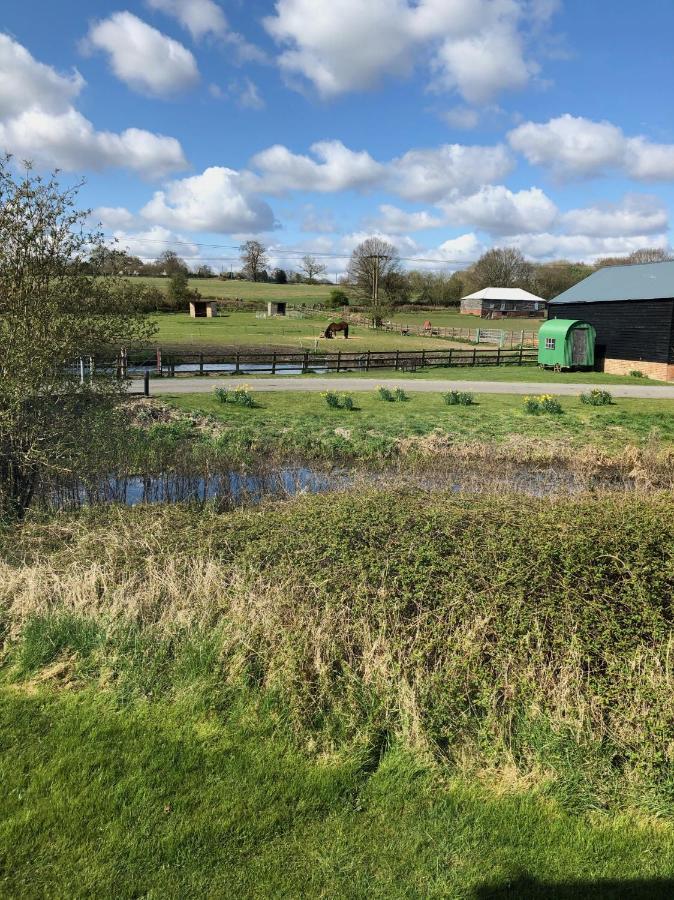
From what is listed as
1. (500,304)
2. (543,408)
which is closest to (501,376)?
(543,408)

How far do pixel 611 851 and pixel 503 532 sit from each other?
7.97ft

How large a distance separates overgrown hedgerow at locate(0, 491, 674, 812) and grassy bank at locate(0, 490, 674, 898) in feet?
0.06

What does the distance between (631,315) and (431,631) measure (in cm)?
3044

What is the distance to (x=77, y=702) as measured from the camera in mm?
4594

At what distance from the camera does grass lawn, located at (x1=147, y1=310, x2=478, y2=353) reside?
4547 centimetres

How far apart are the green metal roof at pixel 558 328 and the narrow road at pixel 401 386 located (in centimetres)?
468

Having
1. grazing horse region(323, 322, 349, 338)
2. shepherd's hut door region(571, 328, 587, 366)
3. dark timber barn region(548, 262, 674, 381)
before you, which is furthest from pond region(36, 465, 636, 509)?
grazing horse region(323, 322, 349, 338)

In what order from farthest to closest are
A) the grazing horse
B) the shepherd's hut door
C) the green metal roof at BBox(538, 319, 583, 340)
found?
the grazing horse → the shepherd's hut door → the green metal roof at BBox(538, 319, 583, 340)

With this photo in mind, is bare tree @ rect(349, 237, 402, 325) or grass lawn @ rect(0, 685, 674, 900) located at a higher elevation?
bare tree @ rect(349, 237, 402, 325)

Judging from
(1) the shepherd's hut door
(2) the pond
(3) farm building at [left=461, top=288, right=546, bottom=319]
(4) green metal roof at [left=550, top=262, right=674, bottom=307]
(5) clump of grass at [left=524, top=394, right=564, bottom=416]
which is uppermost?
(3) farm building at [left=461, top=288, right=546, bottom=319]

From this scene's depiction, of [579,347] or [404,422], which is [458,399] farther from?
[579,347]

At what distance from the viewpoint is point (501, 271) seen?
101688mm

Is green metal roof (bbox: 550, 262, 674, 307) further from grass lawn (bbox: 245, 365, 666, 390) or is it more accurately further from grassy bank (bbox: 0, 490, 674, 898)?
grassy bank (bbox: 0, 490, 674, 898)

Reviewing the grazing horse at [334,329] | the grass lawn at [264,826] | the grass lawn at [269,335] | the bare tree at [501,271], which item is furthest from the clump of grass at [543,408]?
the bare tree at [501,271]
